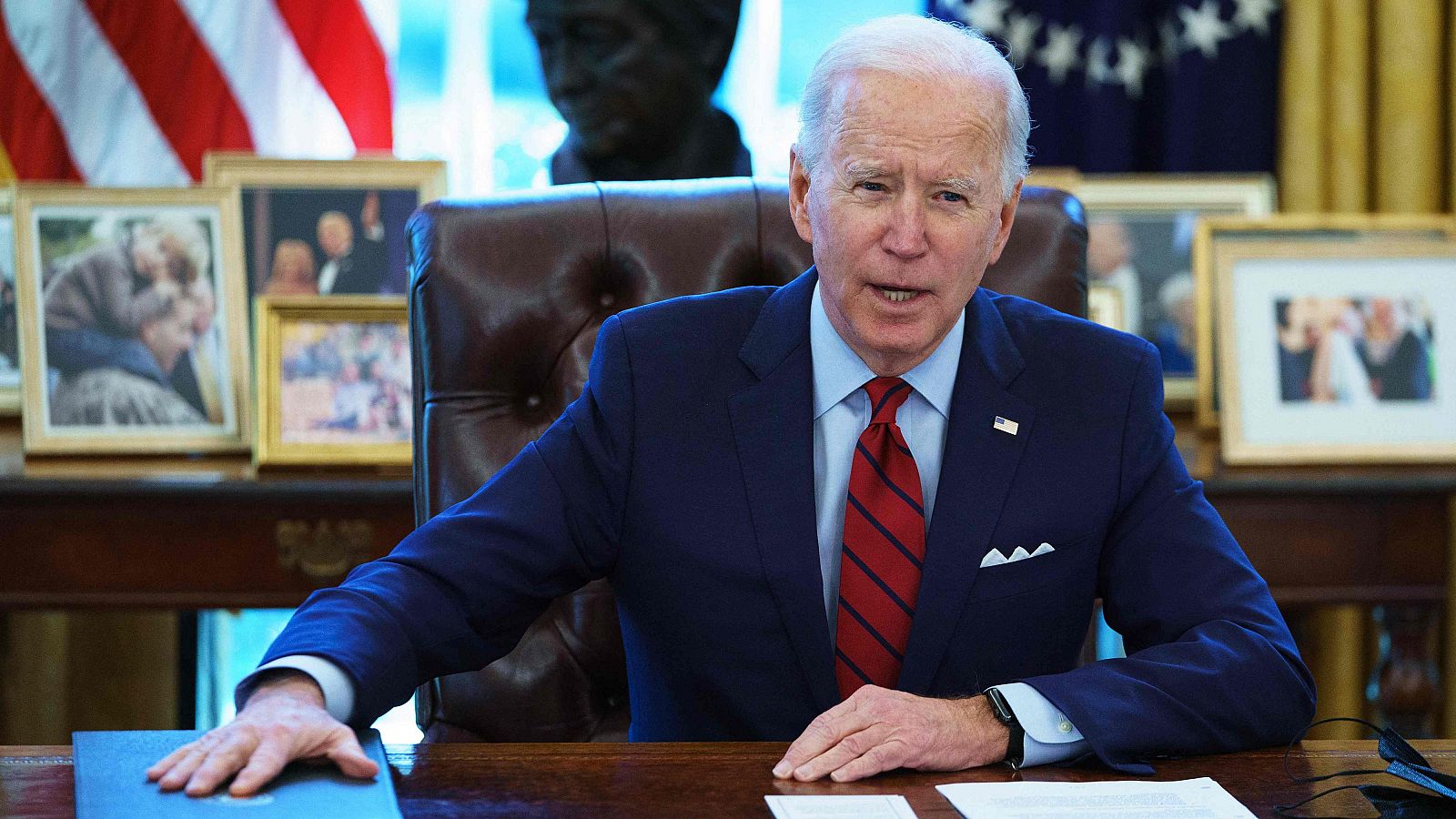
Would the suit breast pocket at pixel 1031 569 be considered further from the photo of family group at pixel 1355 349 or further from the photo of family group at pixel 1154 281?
the photo of family group at pixel 1154 281

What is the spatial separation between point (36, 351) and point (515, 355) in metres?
1.12

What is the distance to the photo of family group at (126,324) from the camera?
8.09 ft

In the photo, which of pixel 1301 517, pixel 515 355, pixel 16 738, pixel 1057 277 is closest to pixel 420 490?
pixel 515 355

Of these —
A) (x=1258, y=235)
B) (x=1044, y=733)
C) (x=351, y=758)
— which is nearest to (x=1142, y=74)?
(x=1258, y=235)

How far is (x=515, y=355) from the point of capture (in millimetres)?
1778

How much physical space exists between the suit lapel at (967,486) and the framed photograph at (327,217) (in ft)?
4.40

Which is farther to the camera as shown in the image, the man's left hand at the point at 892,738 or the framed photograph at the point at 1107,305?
the framed photograph at the point at 1107,305

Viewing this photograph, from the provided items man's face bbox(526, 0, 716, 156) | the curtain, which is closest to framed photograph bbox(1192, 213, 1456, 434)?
the curtain

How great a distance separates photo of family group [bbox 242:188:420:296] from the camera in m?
2.59

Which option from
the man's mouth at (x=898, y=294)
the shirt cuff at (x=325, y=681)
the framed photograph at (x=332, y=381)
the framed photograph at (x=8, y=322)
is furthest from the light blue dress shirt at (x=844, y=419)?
the framed photograph at (x=8, y=322)

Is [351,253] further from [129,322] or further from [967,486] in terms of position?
[967,486]

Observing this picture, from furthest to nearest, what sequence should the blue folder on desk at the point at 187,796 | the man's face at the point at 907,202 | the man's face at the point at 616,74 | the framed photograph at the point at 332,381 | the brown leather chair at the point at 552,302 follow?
the man's face at the point at 616,74 → the framed photograph at the point at 332,381 → the brown leather chair at the point at 552,302 → the man's face at the point at 907,202 → the blue folder on desk at the point at 187,796

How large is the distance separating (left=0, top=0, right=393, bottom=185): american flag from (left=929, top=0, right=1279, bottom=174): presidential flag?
3.99 feet

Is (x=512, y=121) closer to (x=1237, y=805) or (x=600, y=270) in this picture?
(x=600, y=270)
